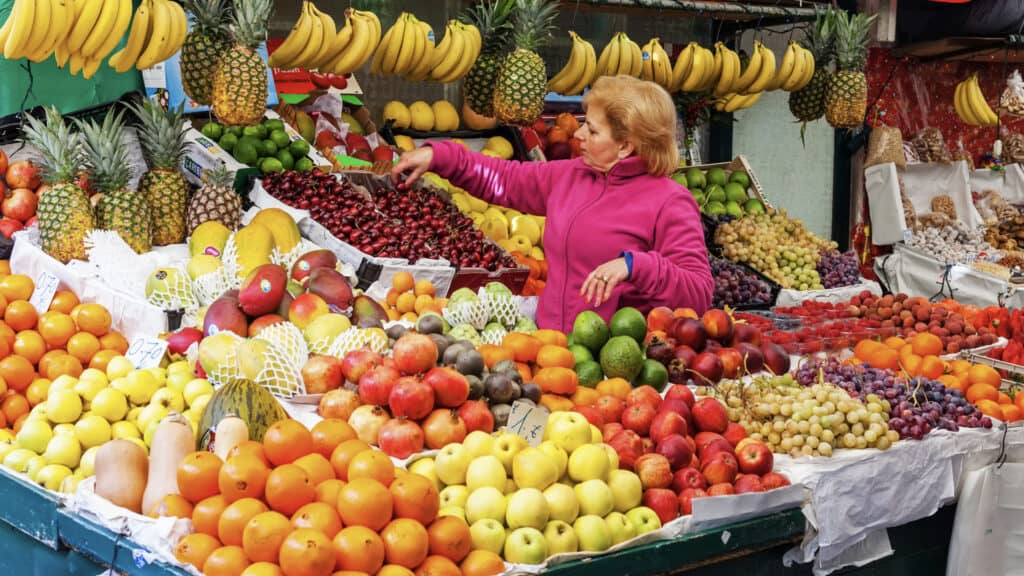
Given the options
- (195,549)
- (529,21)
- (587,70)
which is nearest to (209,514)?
(195,549)

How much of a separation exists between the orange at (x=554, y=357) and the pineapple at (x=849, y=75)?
14.3 ft

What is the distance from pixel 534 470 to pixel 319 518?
0.51 m

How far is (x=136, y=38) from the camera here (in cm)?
428

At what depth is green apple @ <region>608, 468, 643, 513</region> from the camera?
241 cm

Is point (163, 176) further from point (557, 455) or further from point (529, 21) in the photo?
point (557, 455)

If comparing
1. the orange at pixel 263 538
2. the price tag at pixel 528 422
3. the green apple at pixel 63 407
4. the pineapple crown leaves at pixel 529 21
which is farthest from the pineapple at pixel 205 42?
the orange at pixel 263 538

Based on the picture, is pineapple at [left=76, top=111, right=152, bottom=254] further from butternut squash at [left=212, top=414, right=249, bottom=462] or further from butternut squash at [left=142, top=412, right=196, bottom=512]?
butternut squash at [left=212, top=414, right=249, bottom=462]

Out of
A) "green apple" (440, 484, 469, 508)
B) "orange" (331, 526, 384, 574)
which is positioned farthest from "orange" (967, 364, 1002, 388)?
"orange" (331, 526, 384, 574)

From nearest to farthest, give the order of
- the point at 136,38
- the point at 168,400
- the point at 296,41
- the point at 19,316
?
the point at 168,400, the point at 19,316, the point at 136,38, the point at 296,41

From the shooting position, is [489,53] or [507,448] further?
[489,53]

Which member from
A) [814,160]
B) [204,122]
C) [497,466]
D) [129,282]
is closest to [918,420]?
[497,466]

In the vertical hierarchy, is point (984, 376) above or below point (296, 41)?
below

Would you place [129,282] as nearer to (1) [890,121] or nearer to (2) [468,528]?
(2) [468,528]

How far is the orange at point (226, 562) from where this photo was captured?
1.96 metres
